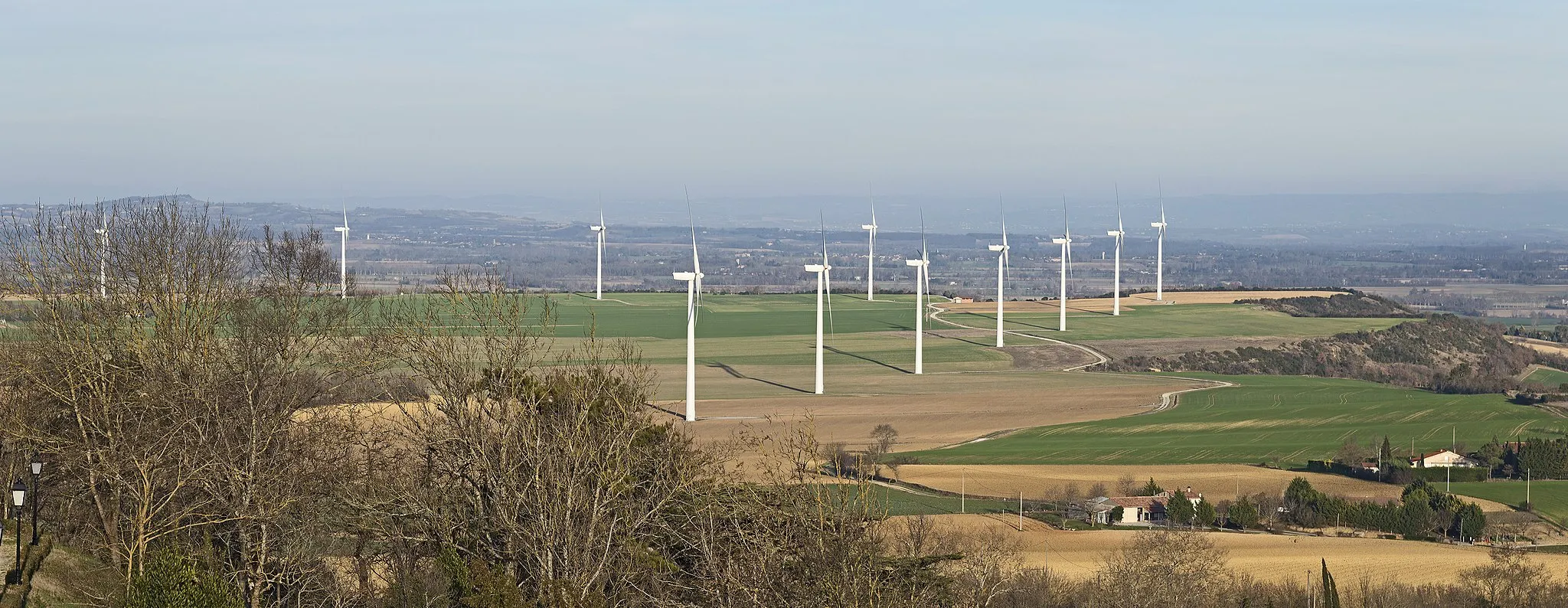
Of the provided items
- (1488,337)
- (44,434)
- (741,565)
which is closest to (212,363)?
(44,434)

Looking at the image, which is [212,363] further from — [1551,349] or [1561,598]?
[1551,349]

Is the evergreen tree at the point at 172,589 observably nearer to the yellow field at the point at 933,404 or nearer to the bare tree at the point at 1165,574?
the bare tree at the point at 1165,574

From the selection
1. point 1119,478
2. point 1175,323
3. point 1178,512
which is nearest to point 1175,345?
point 1175,323

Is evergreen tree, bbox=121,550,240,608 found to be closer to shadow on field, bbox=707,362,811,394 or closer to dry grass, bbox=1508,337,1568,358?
shadow on field, bbox=707,362,811,394

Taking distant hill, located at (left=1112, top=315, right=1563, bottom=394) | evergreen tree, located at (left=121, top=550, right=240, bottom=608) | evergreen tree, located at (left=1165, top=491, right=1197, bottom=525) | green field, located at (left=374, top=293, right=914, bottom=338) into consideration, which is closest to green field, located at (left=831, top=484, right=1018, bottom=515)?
evergreen tree, located at (left=1165, top=491, right=1197, bottom=525)

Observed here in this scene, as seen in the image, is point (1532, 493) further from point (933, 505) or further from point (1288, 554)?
point (933, 505)

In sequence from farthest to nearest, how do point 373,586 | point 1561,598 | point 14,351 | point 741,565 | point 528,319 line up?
point 528,319
point 1561,598
point 14,351
point 373,586
point 741,565
